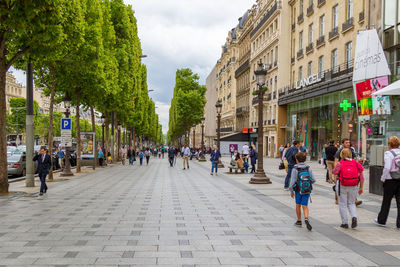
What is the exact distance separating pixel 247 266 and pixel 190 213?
4.31 metres

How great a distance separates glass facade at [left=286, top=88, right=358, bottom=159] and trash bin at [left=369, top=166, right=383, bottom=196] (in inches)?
480

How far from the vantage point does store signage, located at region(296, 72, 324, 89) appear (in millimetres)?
34072

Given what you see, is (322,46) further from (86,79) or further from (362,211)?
(362,211)

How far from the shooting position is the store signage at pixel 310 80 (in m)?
34.1

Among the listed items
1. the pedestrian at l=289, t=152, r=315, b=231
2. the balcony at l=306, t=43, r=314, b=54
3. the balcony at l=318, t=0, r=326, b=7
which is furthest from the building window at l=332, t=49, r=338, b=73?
the pedestrian at l=289, t=152, r=315, b=231

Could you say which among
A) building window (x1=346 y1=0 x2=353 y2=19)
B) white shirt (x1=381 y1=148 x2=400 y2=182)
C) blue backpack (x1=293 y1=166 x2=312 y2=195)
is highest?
building window (x1=346 y1=0 x2=353 y2=19)

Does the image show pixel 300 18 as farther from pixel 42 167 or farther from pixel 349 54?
pixel 42 167

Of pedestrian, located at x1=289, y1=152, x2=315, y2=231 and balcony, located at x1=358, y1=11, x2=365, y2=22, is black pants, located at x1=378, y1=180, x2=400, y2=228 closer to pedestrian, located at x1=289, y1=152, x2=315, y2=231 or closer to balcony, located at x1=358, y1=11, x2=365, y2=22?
pedestrian, located at x1=289, y1=152, x2=315, y2=231

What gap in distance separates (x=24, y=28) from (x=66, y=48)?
3.36 meters

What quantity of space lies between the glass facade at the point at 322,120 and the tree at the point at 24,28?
756 inches

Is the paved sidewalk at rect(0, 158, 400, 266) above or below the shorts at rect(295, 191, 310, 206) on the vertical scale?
below

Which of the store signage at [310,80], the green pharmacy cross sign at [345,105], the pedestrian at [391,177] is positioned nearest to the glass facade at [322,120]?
the green pharmacy cross sign at [345,105]

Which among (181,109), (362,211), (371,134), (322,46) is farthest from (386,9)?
Result: (181,109)

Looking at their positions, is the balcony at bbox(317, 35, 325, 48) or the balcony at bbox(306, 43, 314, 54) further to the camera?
the balcony at bbox(306, 43, 314, 54)
